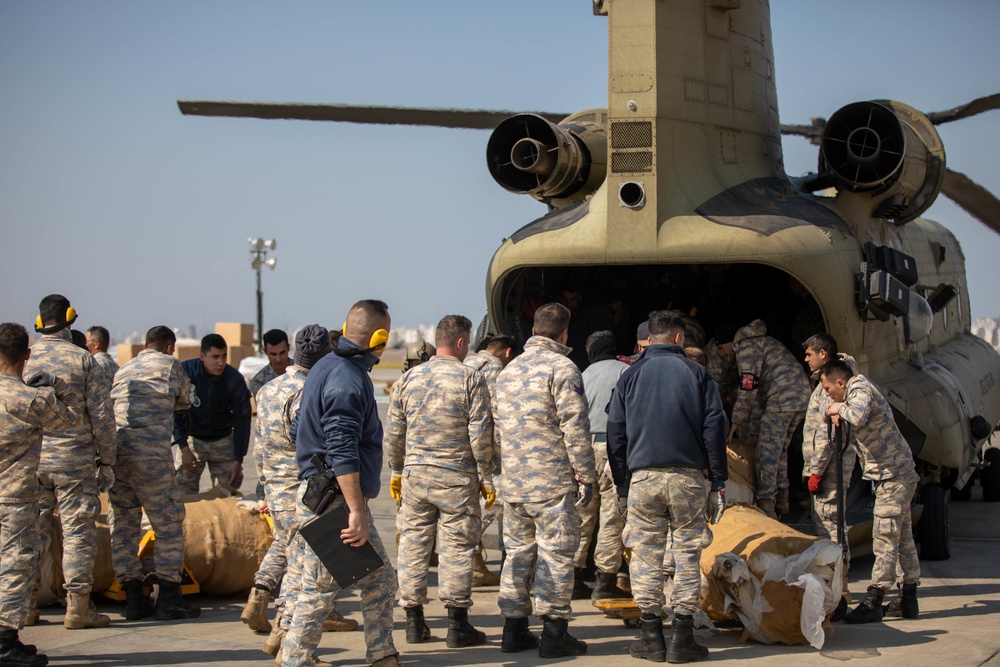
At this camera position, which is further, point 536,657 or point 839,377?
point 839,377

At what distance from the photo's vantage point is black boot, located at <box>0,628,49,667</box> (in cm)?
544

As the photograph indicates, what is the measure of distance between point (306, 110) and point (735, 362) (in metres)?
4.29

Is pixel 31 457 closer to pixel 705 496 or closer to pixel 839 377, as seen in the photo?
pixel 705 496

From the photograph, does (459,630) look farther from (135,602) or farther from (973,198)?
(973,198)

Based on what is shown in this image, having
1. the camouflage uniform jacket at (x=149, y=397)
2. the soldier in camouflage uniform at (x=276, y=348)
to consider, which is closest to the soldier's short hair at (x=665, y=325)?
the soldier in camouflage uniform at (x=276, y=348)

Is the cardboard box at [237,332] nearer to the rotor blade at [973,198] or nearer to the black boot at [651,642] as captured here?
the rotor blade at [973,198]

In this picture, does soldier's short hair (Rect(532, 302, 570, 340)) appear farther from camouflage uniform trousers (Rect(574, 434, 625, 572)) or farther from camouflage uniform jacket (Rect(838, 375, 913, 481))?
camouflage uniform jacket (Rect(838, 375, 913, 481))

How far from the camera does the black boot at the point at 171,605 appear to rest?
6.68 m

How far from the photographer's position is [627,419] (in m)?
5.88

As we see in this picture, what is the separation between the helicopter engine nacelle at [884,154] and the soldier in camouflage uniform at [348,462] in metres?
4.54

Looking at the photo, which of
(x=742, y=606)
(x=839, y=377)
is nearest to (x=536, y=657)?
(x=742, y=606)

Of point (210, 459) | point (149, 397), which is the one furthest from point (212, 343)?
point (149, 397)

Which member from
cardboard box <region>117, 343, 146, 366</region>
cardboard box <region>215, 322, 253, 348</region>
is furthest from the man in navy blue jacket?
cardboard box <region>215, 322, 253, 348</region>

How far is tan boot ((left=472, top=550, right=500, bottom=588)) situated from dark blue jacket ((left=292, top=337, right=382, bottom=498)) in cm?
279
